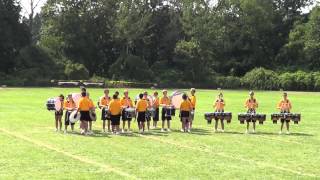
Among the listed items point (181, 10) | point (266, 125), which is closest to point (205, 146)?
point (266, 125)

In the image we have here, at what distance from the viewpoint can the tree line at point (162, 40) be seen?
84.5m

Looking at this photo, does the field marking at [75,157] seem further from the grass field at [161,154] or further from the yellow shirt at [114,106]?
the yellow shirt at [114,106]

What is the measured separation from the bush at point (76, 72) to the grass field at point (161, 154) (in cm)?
5294

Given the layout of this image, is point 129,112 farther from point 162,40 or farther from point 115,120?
point 162,40

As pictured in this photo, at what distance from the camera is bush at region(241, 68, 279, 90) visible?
80.1 m

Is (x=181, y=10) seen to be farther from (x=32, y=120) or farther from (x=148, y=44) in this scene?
(x=32, y=120)

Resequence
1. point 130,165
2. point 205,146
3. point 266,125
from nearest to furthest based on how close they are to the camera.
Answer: point 130,165, point 205,146, point 266,125

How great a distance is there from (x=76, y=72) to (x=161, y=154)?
63.5 meters

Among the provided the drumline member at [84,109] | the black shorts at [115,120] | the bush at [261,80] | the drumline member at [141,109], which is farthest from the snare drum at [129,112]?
the bush at [261,80]

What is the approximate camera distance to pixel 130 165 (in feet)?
53.2

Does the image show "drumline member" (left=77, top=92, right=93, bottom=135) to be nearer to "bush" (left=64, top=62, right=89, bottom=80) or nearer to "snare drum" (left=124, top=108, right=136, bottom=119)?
"snare drum" (left=124, top=108, right=136, bottom=119)

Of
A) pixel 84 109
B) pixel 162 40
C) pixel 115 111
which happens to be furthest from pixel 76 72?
pixel 84 109

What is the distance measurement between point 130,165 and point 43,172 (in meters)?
2.54

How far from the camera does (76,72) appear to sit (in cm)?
8062
